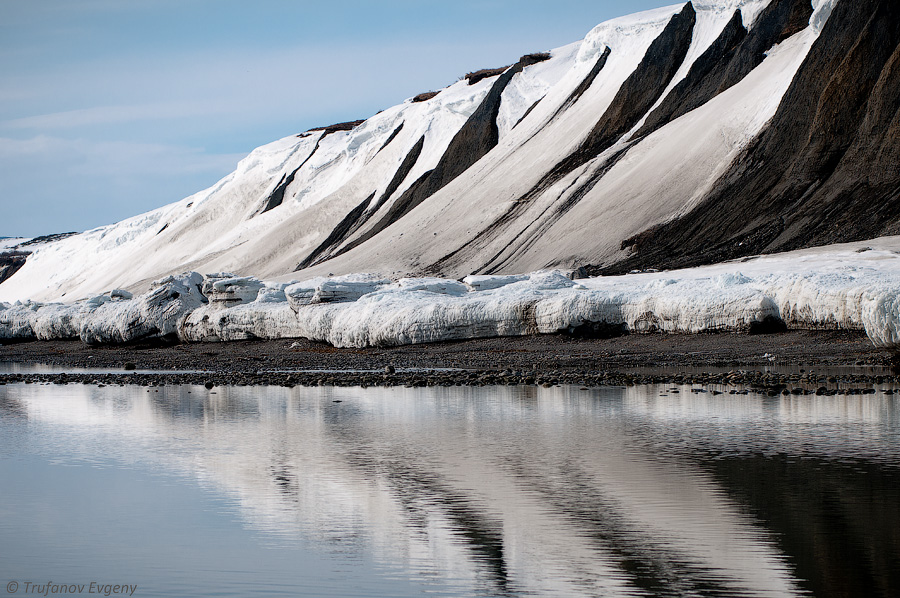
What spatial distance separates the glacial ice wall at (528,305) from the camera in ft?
51.8

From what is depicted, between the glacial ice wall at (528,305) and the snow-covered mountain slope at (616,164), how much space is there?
18.7 feet

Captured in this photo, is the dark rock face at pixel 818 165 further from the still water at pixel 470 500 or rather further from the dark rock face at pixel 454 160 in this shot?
the still water at pixel 470 500

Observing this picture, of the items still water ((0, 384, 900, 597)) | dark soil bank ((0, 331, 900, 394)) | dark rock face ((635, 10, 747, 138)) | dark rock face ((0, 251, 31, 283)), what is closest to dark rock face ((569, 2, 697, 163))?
dark rock face ((635, 10, 747, 138))

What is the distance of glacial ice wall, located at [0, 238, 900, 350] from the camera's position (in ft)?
51.8

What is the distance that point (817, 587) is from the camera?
403 centimetres

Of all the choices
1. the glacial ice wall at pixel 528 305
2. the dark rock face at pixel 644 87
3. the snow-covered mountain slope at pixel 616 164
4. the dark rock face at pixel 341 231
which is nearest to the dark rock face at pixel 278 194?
the snow-covered mountain slope at pixel 616 164

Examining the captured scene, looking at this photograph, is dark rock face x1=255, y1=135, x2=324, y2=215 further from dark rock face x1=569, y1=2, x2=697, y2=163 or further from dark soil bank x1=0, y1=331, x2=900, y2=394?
dark soil bank x1=0, y1=331, x2=900, y2=394

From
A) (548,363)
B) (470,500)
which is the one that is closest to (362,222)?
(548,363)

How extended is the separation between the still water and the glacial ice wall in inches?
198

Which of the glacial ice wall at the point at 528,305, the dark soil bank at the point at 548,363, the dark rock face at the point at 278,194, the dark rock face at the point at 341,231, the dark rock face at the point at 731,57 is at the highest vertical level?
the dark rock face at the point at 731,57

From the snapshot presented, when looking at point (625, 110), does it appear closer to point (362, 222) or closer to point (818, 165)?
point (818, 165)

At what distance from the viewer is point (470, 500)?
582 cm

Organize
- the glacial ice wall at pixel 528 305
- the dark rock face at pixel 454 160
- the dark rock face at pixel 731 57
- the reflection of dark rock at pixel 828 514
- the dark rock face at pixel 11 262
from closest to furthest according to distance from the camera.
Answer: the reflection of dark rock at pixel 828 514
the glacial ice wall at pixel 528 305
the dark rock face at pixel 731 57
the dark rock face at pixel 454 160
the dark rock face at pixel 11 262

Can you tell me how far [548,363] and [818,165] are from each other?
18734 millimetres
